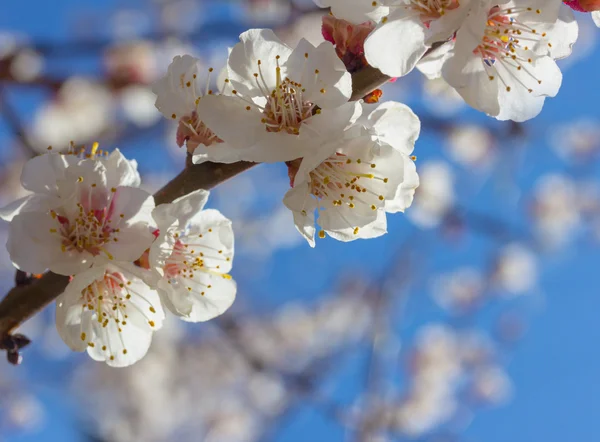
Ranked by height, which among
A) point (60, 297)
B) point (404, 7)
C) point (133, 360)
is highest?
point (404, 7)

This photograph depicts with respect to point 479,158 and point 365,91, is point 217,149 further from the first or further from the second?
point 479,158

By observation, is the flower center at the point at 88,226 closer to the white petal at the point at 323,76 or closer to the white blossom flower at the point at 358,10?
the white petal at the point at 323,76

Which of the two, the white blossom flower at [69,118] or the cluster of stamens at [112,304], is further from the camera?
the white blossom flower at [69,118]

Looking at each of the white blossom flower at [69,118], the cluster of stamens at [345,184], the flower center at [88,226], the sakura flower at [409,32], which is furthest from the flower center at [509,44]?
the white blossom flower at [69,118]

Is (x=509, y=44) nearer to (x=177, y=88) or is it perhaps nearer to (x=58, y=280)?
(x=177, y=88)

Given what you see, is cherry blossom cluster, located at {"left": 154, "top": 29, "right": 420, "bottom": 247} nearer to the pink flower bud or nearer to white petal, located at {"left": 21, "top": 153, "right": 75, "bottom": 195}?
the pink flower bud

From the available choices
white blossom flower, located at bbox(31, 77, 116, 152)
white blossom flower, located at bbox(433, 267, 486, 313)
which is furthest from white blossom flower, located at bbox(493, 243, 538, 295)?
white blossom flower, located at bbox(31, 77, 116, 152)

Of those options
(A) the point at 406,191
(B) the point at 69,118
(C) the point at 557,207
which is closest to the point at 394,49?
(A) the point at 406,191

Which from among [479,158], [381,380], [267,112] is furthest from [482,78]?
[479,158]
